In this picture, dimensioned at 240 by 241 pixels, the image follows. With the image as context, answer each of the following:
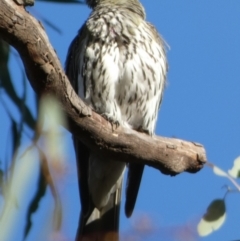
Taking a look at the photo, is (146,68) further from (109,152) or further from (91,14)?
(109,152)

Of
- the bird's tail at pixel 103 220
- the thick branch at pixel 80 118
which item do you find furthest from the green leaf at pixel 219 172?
the bird's tail at pixel 103 220

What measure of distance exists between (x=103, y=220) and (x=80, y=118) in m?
1.28

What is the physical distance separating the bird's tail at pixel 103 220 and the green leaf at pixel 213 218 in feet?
3.47

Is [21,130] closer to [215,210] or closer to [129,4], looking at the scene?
[215,210]

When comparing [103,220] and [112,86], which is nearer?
[112,86]

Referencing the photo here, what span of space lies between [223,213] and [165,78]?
129 centimetres

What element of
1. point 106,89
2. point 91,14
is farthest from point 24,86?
point 91,14

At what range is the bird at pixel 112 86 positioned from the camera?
9.50 ft

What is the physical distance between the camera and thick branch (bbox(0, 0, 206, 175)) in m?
1.62

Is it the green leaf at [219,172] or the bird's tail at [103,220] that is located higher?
the green leaf at [219,172]

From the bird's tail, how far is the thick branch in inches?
28.9

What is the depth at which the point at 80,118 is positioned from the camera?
201 centimetres

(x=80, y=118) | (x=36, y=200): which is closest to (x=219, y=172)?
(x=80, y=118)

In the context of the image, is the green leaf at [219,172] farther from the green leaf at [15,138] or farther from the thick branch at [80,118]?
the green leaf at [15,138]
